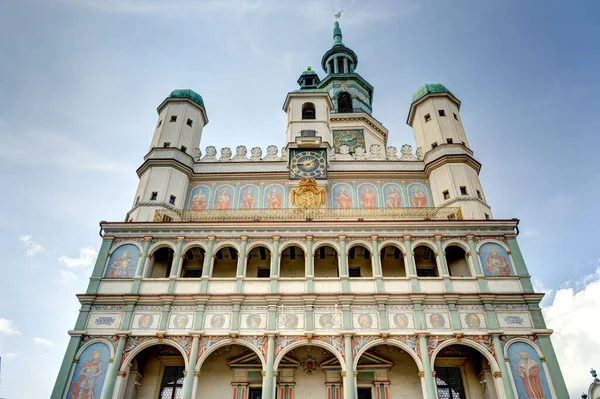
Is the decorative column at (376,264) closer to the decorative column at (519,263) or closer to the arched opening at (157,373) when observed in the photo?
the decorative column at (519,263)

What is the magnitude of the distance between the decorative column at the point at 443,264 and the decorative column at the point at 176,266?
11.3 metres

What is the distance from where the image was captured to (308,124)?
28484 millimetres

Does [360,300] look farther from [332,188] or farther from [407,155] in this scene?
[407,155]

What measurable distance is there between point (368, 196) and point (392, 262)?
4.39 metres

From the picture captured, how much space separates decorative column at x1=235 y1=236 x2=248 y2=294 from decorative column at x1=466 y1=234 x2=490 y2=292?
9.86m

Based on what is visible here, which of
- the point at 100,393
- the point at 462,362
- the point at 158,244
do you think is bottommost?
the point at 100,393

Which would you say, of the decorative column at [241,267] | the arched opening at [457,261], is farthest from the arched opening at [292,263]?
the arched opening at [457,261]

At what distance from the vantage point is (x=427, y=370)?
17.4m

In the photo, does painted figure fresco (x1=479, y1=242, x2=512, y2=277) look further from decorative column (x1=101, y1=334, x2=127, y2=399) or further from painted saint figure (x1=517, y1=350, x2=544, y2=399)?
decorative column (x1=101, y1=334, x2=127, y2=399)

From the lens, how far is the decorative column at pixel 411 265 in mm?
19531

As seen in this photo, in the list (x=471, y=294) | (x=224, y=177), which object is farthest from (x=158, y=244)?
(x=471, y=294)

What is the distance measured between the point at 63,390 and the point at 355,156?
18049mm

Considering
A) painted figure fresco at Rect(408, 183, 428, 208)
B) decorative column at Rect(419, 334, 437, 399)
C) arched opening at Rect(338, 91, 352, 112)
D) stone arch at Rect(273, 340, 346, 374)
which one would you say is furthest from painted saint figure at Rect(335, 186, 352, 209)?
arched opening at Rect(338, 91, 352, 112)

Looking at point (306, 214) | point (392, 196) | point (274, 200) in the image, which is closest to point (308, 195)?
point (274, 200)
